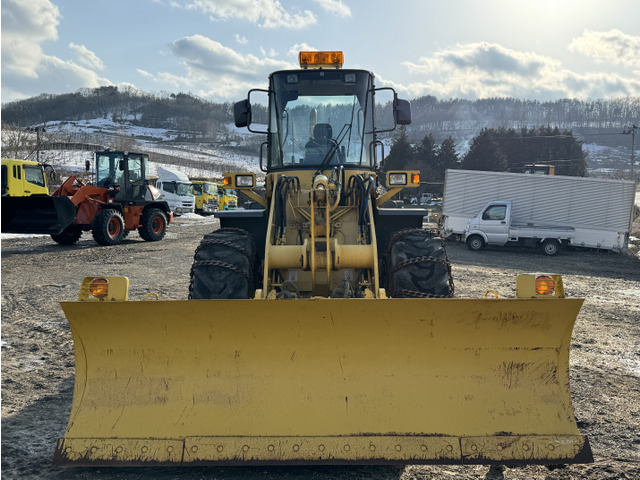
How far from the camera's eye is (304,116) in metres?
5.70

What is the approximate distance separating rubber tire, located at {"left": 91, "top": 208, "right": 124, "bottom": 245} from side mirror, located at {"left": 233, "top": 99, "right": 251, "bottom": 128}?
12772 mm

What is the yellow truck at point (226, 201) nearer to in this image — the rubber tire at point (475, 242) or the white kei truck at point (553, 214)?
the white kei truck at point (553, 214)

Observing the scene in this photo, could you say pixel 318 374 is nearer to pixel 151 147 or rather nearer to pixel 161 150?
pixel 161 150

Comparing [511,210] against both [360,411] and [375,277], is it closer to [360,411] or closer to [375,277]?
[375,277]

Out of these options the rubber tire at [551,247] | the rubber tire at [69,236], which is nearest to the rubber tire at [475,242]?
the rubber tire at [551,247]

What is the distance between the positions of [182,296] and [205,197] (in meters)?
31.8

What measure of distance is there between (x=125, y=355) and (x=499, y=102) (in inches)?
6884

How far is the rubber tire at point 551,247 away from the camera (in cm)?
1897

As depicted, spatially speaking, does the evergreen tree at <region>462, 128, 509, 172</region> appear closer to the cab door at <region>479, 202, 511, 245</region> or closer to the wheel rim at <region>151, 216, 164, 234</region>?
the cab door at <region>479, 202, 511, 245</region>

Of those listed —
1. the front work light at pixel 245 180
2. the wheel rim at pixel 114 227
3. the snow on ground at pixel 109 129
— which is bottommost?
the wheel rim at pixel 114 227

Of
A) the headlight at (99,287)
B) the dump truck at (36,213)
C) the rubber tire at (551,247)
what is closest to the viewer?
the headlight at (99,287)

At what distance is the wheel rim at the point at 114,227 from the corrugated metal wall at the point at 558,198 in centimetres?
1331

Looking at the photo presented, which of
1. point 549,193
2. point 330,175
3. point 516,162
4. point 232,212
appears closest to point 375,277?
point 330,175

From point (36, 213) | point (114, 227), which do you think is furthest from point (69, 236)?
point (36, 213)
